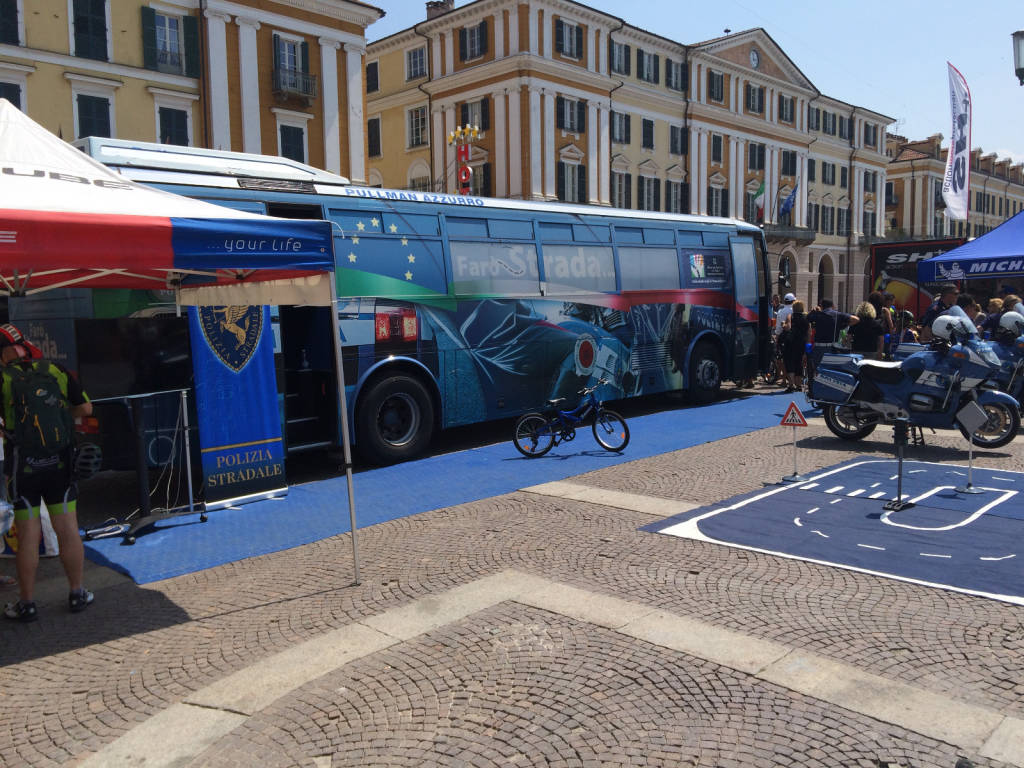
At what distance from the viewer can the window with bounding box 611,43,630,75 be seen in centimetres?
4284

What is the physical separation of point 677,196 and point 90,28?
3115 cm

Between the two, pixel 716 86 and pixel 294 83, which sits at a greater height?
pixel 716 86

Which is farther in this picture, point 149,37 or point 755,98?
point 755,98

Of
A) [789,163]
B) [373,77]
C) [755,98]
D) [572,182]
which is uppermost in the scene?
[373,77]

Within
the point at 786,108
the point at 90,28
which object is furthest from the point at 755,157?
the point at 90,28

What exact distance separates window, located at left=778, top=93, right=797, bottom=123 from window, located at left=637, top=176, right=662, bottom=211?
48.5 ft

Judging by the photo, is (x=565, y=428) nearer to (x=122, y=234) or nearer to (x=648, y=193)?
(x=122, y=234)

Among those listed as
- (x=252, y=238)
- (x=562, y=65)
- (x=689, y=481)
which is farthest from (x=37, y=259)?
(x=562, y=65)

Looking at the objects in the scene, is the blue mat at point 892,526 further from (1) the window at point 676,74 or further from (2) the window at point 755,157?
(2) the window at point 755,157

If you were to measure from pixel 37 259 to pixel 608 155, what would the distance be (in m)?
39.8

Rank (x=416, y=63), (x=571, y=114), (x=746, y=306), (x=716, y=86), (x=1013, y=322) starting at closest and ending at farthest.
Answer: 1. (x=1013, y=322)
2. (x=746, y=306)
3. (x=571, y=114)
4. (x=416, y=63)
5. (x=716, y=86)

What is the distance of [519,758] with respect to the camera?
3.61 m

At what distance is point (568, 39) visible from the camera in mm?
40375

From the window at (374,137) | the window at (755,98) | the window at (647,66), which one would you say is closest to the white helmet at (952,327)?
the window at (647,66)
